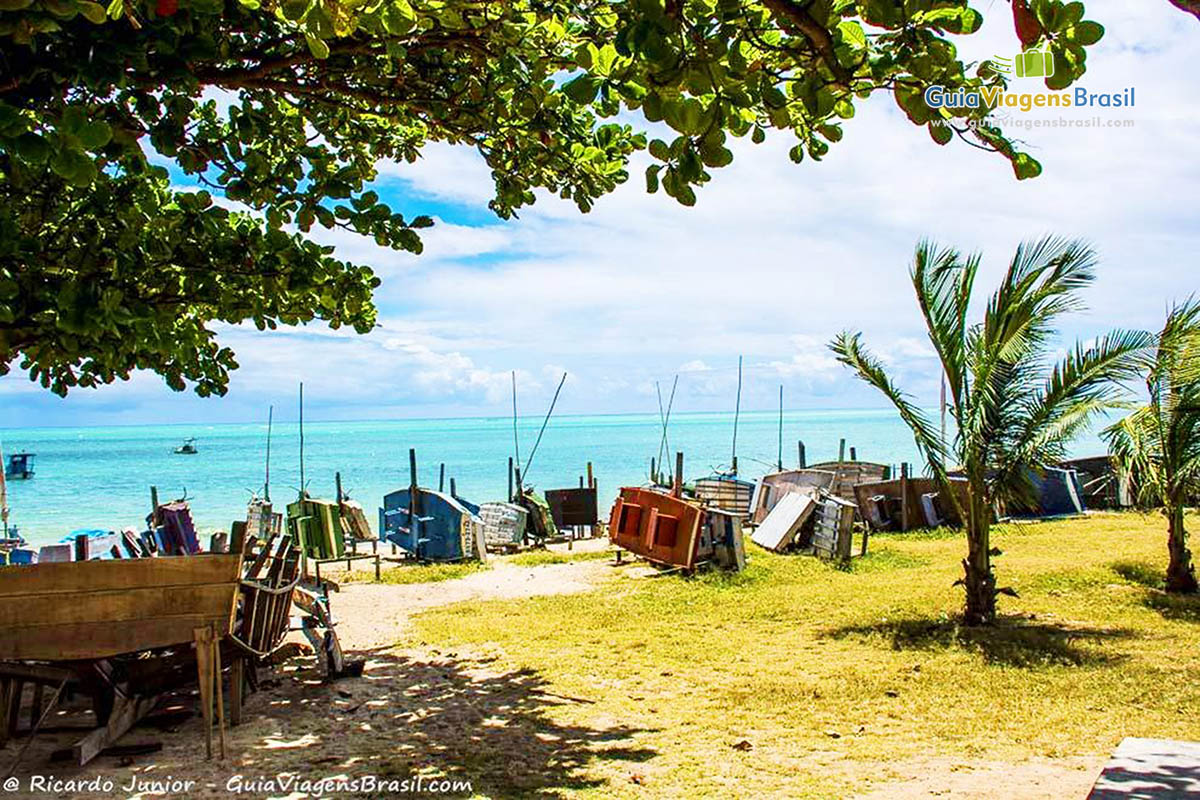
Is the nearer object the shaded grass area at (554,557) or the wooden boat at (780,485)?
the shaded grass area at (554,557)

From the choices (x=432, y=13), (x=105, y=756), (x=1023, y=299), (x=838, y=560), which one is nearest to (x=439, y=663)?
(x=105, y=756)

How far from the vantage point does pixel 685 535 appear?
13375 mm

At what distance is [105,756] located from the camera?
5.38 meters

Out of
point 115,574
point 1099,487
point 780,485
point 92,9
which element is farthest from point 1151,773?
point 1099,487

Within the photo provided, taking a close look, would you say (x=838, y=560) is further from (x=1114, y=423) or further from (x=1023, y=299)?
(x=1023, y=299)

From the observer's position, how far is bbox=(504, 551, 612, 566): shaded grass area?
16.0 meters

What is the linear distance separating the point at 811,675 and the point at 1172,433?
554 cm

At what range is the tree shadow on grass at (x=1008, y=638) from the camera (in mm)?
7684

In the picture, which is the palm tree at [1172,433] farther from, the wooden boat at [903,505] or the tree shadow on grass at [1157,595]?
the wooden boat at [903,505]

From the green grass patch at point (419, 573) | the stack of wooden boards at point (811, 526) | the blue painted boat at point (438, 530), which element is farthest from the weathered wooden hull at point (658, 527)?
the blue painted boat at point (438, 530)

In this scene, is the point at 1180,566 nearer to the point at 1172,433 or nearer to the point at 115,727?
the point at 1172,433

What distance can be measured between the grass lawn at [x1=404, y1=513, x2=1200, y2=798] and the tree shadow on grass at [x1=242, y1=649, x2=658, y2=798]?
0.03 meters

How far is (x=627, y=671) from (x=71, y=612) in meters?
4.37

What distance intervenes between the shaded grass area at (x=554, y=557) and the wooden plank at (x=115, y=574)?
10.8 m
